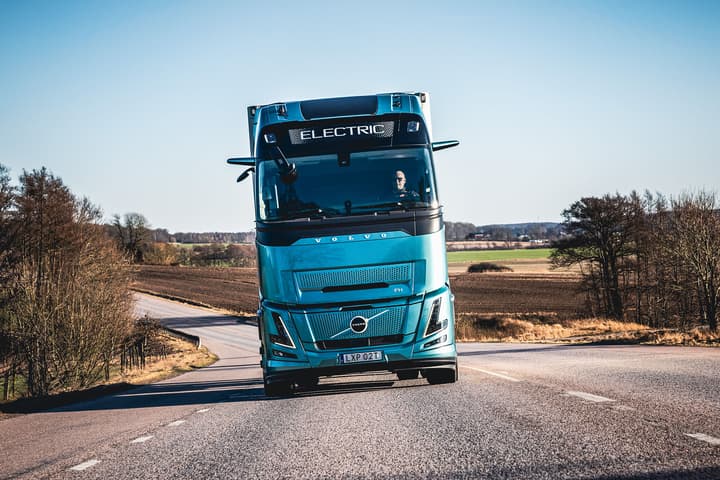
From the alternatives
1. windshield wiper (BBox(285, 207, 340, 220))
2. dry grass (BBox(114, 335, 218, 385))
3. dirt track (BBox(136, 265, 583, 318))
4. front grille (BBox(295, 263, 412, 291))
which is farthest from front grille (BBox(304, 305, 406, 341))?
dirt track (BBox(136, 265, 583, 318))

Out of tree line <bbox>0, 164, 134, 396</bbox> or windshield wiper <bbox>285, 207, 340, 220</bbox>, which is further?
tree line <bbox>0, 164, 134, 396</bbox>

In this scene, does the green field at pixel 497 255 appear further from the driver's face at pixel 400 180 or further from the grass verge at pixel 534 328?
the driver's face at pixel 400 180

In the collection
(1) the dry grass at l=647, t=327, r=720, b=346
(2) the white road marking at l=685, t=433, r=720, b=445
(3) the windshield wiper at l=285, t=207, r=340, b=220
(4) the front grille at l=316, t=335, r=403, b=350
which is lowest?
(1) the dry grass at l=647, t=327, r=720, b=346

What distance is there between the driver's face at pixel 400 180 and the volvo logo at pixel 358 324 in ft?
5.96

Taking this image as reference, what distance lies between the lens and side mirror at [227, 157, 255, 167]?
10.5 m

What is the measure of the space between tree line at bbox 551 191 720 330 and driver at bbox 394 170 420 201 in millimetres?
34235

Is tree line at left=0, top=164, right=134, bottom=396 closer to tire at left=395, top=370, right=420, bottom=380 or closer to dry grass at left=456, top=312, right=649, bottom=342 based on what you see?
dry grass at left=456, top=312, right=649, bottom=342

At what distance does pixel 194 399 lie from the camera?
44.5ft

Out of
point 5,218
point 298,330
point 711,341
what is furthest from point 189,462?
point 5,218

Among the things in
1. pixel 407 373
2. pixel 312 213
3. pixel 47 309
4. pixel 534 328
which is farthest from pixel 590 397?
pixel 534 328

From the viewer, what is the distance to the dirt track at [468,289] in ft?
200

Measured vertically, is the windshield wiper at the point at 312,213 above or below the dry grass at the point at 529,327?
above

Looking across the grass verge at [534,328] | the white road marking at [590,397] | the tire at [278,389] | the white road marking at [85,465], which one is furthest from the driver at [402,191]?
the grass verge at [534,328]

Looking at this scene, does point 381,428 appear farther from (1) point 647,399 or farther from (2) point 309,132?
(2) point 309,132
